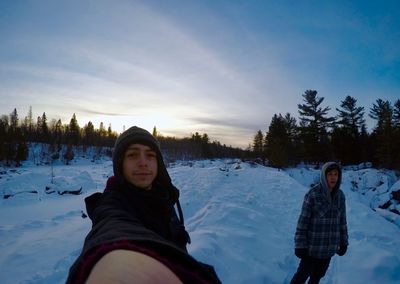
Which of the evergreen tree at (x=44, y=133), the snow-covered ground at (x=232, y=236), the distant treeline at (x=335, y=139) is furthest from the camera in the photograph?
the evergreen tree at (x=44, y=133)

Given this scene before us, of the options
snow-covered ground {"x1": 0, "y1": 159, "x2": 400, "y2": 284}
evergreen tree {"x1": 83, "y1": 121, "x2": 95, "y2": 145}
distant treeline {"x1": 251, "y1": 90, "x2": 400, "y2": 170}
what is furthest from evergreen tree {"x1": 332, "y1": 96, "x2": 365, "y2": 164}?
evergreen tree {"x1": 83, "y1": 121, "x2": 95, "y2": 145}

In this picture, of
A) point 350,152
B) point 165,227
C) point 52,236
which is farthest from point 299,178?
point 165,227

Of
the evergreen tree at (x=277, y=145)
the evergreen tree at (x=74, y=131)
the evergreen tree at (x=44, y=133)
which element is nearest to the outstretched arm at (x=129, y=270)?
the evergreen tree at (x=277, y=145)

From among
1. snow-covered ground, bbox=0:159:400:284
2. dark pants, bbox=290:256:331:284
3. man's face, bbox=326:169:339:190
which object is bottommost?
snow-covered ground, bbox=0:159:400:284

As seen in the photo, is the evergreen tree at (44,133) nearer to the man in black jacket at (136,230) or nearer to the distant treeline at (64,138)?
the distant treeline at (64,138)

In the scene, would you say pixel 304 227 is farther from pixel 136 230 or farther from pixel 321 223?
pixel 136 230

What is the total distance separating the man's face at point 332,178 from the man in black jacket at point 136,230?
2.81 m

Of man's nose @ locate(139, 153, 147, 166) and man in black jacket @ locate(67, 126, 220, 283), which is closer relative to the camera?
man in black jacket @ locate(67, 126, 220, 283)

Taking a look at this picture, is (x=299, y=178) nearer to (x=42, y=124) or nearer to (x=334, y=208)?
(x=334, y=208)

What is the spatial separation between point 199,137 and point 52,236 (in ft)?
272

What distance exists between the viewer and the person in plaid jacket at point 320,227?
3.85 meters

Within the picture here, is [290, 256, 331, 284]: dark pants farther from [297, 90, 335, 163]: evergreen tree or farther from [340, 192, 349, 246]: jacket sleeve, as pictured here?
[297, 90, 335, 163]: evergreen tree

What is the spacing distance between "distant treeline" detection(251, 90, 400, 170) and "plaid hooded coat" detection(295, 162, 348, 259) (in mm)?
27555

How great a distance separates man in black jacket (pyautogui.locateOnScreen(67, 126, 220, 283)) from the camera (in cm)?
69
